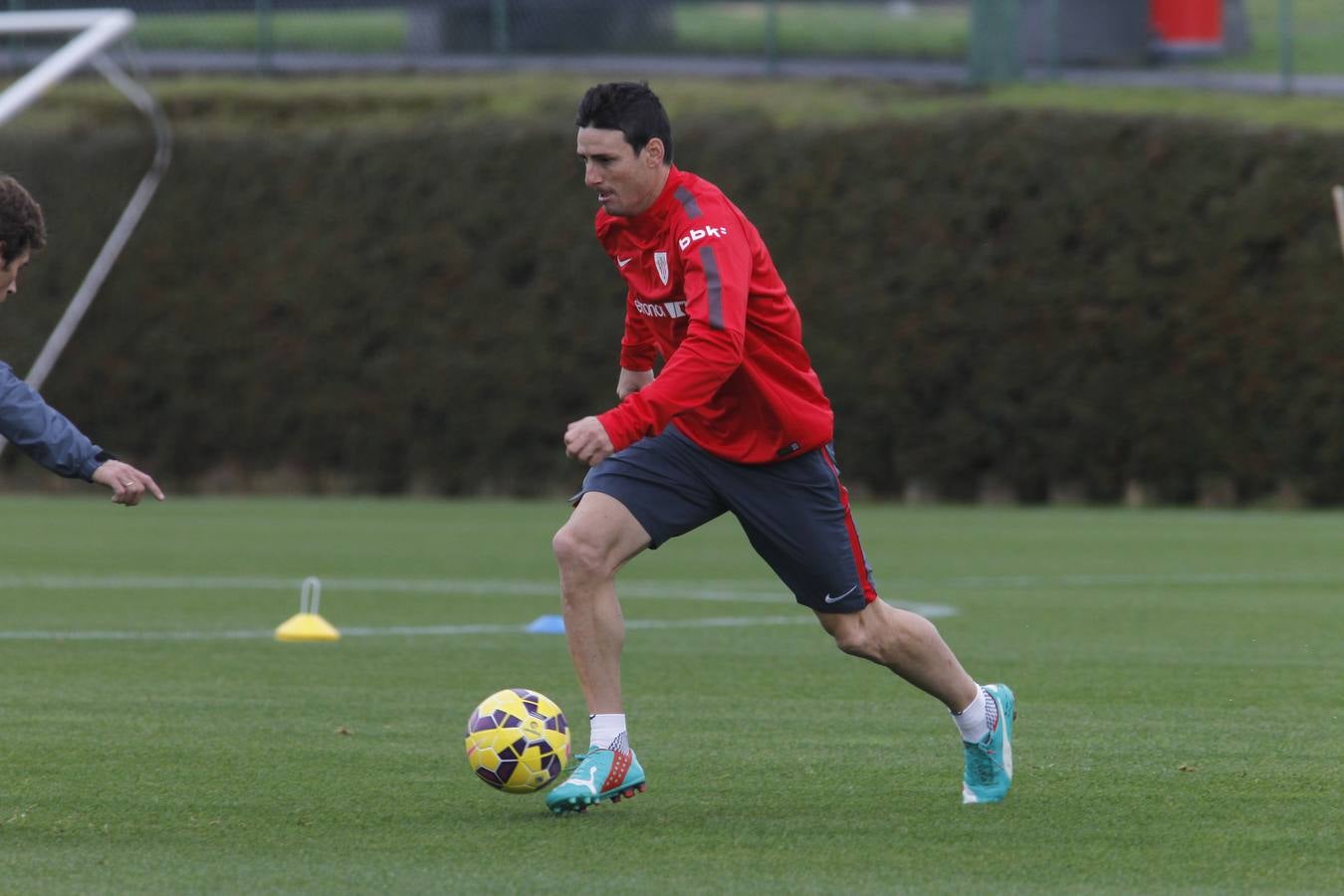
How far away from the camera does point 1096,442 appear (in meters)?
22.3

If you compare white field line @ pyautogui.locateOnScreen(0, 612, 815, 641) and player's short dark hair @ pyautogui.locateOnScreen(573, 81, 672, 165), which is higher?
player's short dark hair @ pyautogui.locateOnScreen(573, 81, 672, 165)

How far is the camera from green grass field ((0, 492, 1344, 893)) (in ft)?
18.5

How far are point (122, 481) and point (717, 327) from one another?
5.32 feet

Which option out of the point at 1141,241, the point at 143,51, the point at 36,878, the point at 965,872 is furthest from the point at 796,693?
the point at 143,51

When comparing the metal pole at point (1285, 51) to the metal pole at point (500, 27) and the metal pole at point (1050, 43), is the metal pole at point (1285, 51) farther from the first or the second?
the metal pole at point (500, 27)

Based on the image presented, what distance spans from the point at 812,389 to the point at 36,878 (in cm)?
260

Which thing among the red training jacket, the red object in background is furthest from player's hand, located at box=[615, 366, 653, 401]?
the red object in background

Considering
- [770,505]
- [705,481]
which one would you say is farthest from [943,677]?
[705,481]

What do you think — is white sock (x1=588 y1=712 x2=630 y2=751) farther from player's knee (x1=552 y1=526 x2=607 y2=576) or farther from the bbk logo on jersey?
the bbk logo on jersey

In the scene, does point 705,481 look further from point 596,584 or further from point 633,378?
point 633,378

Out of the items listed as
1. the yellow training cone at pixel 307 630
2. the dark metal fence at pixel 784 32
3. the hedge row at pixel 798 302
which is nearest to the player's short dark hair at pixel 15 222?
the yellow training cone at pixel 307 630

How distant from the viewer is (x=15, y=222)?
596 centimetres

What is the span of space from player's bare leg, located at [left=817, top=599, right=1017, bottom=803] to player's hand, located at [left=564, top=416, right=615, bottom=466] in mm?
1047


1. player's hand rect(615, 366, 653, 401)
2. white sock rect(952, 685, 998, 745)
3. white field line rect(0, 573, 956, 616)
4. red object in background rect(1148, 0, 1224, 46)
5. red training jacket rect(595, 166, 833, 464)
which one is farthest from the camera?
red object in background rect(1148, 0, 1224, 46)
